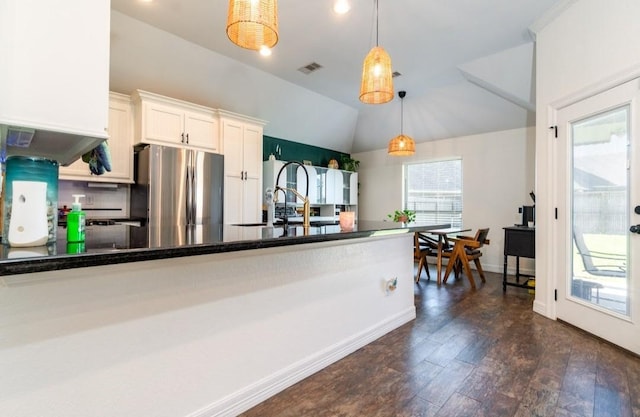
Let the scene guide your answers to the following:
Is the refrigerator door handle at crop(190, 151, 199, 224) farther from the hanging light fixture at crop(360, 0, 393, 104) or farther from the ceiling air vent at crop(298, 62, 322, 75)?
the hanging light fixture at crop(360, 0, 393, 104)

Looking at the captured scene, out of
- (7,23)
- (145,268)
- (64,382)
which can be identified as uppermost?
(7,23)

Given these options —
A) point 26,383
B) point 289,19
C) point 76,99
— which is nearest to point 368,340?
point 26,383

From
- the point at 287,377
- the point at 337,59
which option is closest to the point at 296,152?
the point at 337,59

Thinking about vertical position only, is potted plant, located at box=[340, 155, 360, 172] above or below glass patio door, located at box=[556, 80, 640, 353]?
above

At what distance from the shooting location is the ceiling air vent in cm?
434

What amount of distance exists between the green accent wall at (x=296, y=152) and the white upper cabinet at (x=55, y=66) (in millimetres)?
4587

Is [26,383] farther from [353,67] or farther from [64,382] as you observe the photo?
[353,67]

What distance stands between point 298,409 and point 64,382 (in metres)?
1.07

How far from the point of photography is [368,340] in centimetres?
245

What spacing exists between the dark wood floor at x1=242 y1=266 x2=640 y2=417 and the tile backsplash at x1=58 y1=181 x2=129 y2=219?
132 inches

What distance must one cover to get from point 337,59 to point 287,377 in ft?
12.5

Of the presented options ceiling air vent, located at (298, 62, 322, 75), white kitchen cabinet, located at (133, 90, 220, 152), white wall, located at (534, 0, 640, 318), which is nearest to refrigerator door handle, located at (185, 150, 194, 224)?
white kitchen cabinet, located at (133, 90, 220, 152)

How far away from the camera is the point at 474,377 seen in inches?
78.3

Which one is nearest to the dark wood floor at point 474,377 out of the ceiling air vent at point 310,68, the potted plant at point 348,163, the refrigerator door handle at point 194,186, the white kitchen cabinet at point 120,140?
the refrigerator door handle at point 194,186
